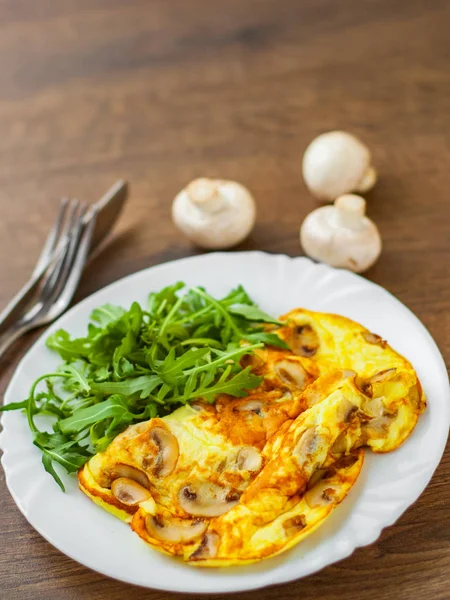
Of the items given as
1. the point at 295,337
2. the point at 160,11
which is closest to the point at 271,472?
the point at 295,337

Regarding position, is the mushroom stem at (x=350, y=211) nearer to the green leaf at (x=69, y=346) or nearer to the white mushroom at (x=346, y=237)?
the white mushroom at (x=346, y=237)

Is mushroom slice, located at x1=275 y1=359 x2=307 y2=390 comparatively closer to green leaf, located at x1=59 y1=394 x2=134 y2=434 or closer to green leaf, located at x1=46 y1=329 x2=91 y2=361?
green leaf, located at x1=59 y1=394 x2=134 y2=434

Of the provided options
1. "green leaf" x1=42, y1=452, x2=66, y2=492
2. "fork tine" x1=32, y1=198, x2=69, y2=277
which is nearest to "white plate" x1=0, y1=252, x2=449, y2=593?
"green leaf" x1=42, y1=452, x2=66, y2=492

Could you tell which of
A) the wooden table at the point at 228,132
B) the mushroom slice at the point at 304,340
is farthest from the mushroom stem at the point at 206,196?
the mushroom slice at the point at 304,340

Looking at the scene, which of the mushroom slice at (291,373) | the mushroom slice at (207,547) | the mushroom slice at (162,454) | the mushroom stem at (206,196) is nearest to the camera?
the mushroom slice at (207,547)

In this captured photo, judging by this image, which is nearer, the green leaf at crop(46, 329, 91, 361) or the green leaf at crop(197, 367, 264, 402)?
the green leaf at crop(197, 367, 264, 402)

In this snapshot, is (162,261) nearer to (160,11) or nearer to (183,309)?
(183,309)
